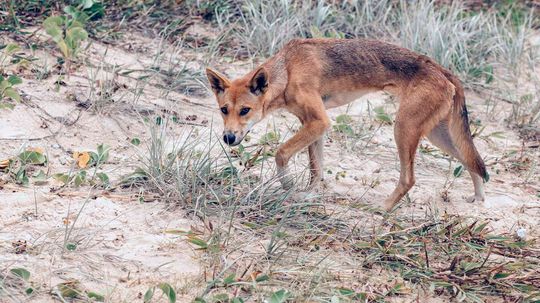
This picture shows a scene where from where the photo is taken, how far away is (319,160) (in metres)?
6.84

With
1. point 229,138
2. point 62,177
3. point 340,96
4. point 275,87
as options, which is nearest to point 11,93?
point 62,177

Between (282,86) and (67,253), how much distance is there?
2.33 metres

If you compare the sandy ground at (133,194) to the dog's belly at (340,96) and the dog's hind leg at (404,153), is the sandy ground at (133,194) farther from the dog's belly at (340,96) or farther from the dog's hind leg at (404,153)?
the dog's belly at (340,96)

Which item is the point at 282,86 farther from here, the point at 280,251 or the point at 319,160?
the point at 280,251

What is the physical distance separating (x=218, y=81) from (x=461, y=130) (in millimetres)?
1858

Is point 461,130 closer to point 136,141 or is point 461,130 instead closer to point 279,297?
point 136,141

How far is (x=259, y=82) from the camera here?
259 inches

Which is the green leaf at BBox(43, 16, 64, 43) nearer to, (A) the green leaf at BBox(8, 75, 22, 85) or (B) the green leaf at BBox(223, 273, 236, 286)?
(A) the green leaf at BBox(8, 75, 22, 85)

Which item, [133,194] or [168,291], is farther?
[133,194]

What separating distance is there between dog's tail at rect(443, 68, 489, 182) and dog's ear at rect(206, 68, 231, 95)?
1627 mm

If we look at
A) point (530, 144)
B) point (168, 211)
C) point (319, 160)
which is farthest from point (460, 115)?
point (168, 211)

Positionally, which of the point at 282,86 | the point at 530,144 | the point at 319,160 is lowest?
the point at 530,144

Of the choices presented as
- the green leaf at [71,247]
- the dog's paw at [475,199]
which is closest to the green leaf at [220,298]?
the green leaf at [71,247]

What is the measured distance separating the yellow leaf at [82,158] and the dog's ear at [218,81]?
1.06 m
